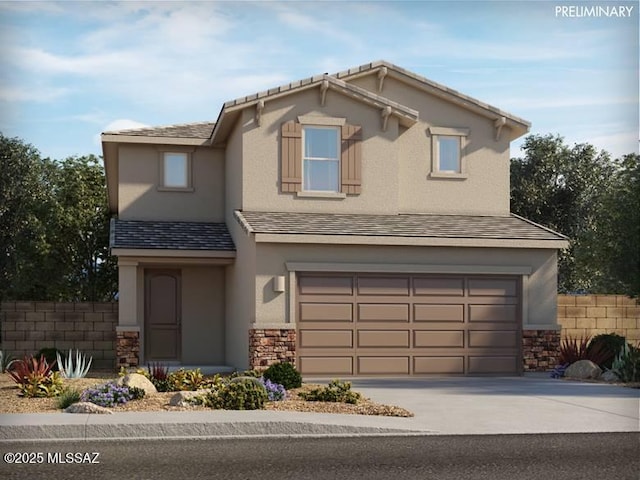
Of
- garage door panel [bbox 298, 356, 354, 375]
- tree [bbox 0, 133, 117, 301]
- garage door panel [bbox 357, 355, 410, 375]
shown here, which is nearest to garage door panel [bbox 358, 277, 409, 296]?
garage door panel [bbox 357, 355, 410, 375]

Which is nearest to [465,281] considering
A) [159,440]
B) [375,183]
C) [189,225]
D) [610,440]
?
[375,183]

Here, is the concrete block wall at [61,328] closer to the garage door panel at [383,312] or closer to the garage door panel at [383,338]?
the garage door panel at [383,338]

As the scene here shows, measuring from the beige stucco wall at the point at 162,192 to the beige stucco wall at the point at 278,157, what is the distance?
11.8ft

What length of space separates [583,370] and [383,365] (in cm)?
446

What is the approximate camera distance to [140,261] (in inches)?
933

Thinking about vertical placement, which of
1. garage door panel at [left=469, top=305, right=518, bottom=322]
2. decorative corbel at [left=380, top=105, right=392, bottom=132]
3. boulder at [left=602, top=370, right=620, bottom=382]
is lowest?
boulder at [left=602, top=370, right=620, bottom=382]

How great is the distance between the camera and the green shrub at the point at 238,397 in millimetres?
14909

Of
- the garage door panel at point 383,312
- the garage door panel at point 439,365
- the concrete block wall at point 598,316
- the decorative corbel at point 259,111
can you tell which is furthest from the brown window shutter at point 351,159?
the concrete block wall at point 598,316

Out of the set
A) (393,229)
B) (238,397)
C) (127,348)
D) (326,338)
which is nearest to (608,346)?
(393,229)

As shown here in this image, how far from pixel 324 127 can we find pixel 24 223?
13.0 meters

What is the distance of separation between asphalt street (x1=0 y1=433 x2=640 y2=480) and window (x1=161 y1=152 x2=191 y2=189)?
557 inches

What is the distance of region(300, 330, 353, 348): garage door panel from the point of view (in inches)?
852

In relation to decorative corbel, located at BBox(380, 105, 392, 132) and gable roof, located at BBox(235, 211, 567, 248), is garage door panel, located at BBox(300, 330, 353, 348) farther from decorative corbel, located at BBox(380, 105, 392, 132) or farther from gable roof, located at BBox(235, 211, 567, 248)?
decorative corbel, located at BBox(380, 105, 392, 132)

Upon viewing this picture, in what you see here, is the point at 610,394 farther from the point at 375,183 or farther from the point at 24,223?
the point at 24,223
